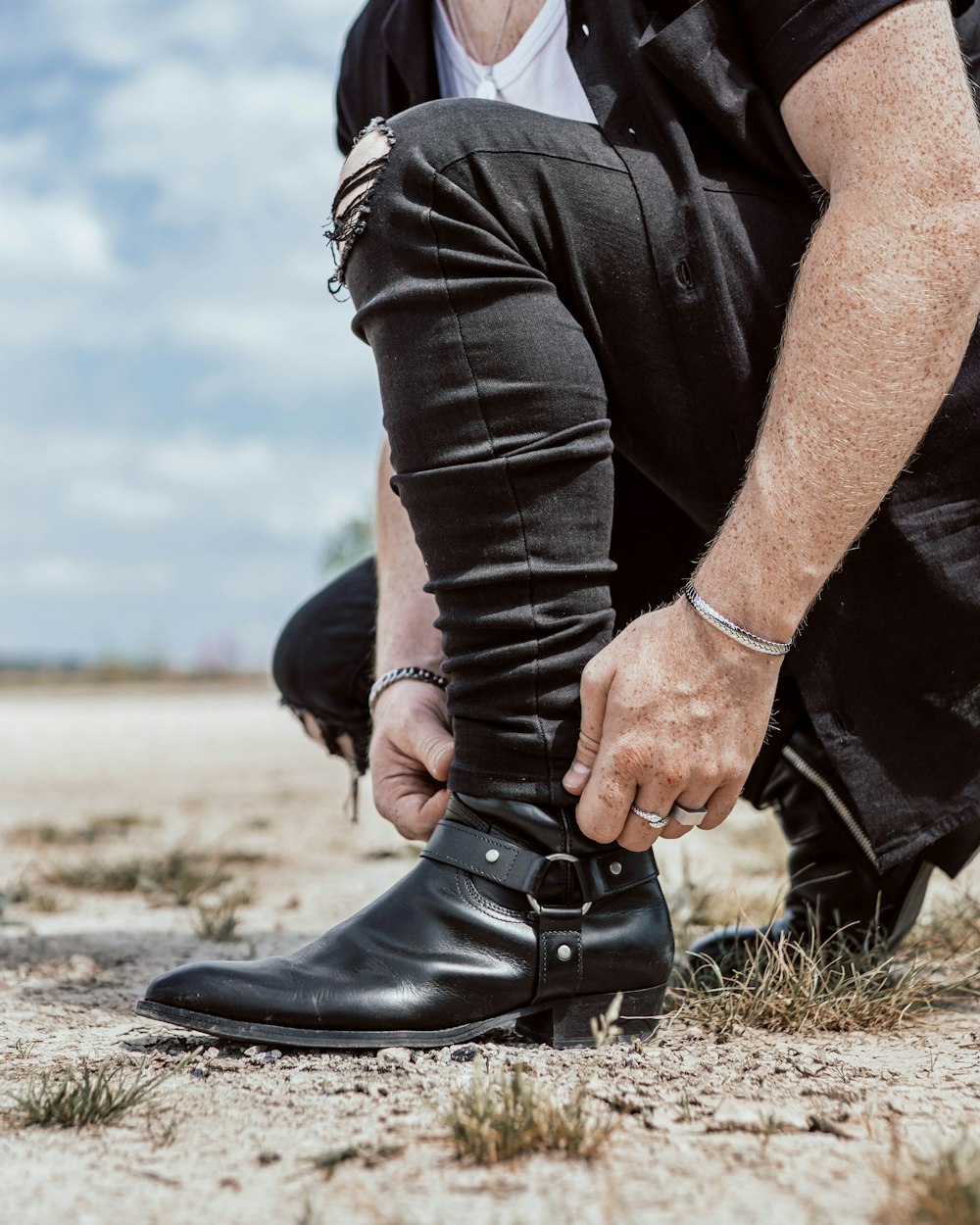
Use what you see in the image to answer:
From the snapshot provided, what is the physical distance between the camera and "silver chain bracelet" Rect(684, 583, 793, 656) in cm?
144

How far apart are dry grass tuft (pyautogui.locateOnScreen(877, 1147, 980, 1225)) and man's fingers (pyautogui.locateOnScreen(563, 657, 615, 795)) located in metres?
0.60

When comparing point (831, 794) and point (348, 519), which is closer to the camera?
point (831, 794)

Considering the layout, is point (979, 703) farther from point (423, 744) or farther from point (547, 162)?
point (547, 162)

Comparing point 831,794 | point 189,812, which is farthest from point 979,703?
point 189,812

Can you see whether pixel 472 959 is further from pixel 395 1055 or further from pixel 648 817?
pixel 648 817

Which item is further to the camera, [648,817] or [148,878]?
[148,878]

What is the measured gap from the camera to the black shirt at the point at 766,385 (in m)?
1.66

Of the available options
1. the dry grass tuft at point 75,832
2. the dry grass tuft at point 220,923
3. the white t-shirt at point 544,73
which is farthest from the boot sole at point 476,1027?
the dry grass tuft at point 75,832

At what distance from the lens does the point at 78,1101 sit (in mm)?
1265

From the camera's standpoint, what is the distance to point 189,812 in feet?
17.3

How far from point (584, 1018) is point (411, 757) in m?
0.51

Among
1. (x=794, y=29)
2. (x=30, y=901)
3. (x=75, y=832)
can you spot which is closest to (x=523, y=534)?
(x=794, y=29)

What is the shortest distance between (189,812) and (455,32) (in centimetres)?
387

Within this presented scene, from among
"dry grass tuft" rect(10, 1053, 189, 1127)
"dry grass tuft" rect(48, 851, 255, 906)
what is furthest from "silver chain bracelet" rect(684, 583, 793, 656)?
"dry grass tuft" rect(48, 851, 255, 906)
